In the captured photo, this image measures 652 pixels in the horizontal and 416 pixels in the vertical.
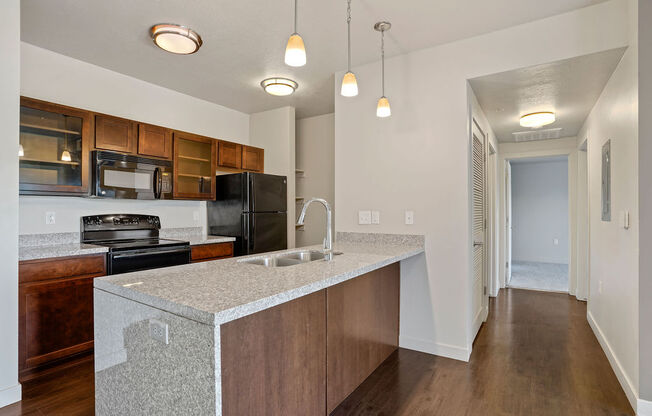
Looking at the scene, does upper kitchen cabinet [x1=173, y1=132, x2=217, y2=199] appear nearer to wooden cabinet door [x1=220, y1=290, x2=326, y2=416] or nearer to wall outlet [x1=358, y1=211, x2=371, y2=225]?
wall outlet [x1=358, y1=211, x2=371, y2=225]

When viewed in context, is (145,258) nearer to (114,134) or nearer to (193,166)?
(114,134)

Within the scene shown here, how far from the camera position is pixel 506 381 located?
7.94 ft

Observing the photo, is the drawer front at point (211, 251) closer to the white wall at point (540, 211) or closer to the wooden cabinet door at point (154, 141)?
the wooden cabinet door at point (154, 141)

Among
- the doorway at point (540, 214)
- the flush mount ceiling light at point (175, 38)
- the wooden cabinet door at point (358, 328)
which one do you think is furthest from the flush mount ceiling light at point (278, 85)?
the doorway at point (540, 214)

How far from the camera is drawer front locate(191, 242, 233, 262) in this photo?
3582 millimetres

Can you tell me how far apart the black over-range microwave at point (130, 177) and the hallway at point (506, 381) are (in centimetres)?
273

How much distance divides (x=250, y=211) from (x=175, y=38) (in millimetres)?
1943

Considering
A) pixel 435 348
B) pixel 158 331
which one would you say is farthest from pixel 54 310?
pixel 435 348

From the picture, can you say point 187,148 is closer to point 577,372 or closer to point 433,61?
point 433,61

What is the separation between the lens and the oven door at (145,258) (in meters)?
2.89

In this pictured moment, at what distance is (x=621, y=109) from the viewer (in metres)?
2.41

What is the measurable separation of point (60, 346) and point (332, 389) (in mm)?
2158

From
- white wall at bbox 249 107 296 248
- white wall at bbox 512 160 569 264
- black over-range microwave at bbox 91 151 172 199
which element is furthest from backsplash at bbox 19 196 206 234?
white wall at bbox 512 160 569 264

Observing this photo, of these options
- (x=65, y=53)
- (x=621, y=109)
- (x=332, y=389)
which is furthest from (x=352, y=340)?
(x=65, y=53)
